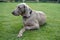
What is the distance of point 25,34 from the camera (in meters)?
4.07

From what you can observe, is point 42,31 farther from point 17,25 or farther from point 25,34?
point 17,25

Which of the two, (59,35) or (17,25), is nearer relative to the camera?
(59,35)

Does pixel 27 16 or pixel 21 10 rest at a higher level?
pixel 21 10

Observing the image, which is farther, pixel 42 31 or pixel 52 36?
pixel 42 31

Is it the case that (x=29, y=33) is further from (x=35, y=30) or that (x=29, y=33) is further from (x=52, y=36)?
(x=52, y=36)

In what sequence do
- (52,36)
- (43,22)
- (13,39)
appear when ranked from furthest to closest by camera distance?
(43,22)
(52,36)
(13,39)

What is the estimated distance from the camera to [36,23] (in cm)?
438

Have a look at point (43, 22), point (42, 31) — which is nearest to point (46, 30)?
point (42, 31)

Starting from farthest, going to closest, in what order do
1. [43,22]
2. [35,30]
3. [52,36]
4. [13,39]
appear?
[43,22] < [35,30] < [52,36] < [13,39]

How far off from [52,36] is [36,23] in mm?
593

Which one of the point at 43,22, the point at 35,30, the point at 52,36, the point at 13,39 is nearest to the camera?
the point at 13,39

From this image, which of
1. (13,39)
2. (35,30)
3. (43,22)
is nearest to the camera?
(13,39)

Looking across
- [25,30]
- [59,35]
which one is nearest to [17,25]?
[25,30]

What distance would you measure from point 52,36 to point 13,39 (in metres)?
0.87
